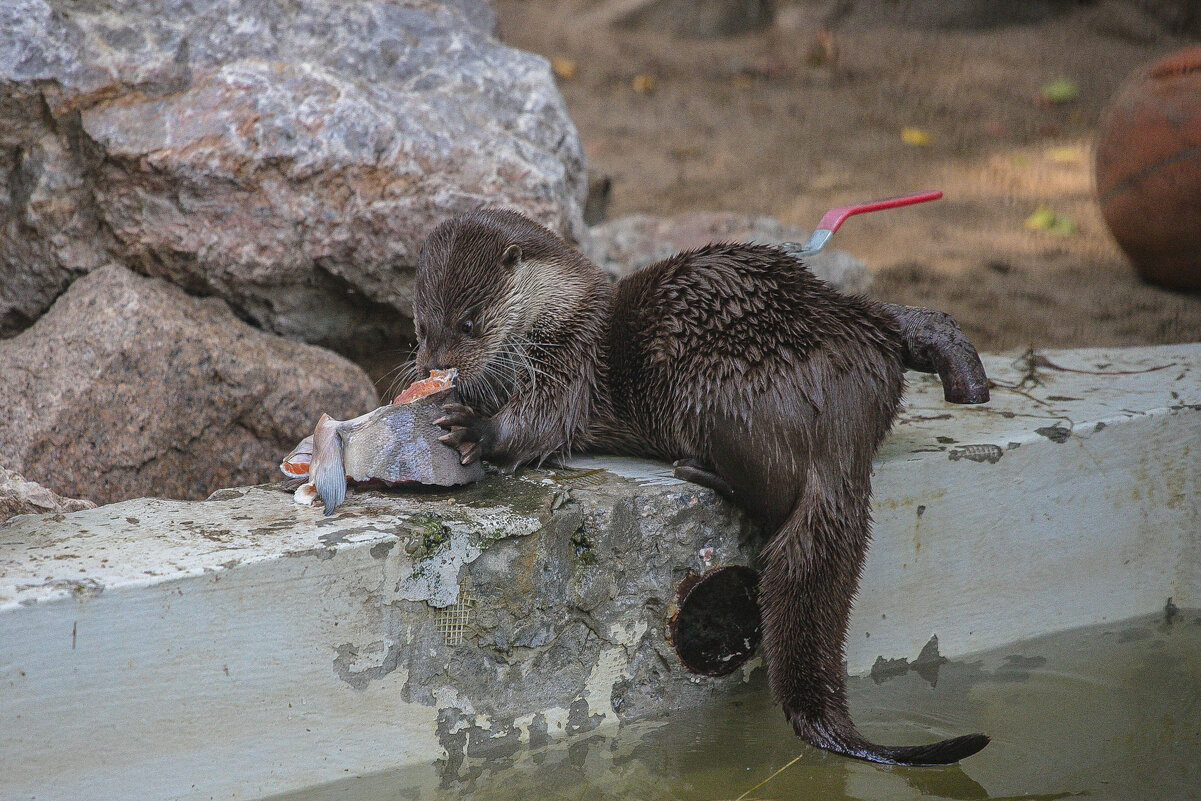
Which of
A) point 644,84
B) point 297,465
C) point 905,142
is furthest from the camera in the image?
point 644,84

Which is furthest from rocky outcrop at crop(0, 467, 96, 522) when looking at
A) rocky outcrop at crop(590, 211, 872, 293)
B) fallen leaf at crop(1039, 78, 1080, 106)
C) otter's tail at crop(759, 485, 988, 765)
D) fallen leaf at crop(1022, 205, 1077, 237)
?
fallen leaf at crop(1039, 78, 1080, 106)

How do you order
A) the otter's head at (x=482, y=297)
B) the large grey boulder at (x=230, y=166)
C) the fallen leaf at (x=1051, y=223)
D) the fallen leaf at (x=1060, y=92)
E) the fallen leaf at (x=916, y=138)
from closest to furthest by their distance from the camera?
1. the otter's head at (x=482, y=297)
2. the large grey boulder at (x=230, y=166)
3. the fallen leaf at (x=1051, y=223)
4. the fallen leaf at (x=916, y=138)
5. the fallen leaf at (x=1060, y=92)

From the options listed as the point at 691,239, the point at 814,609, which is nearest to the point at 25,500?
the point at 814,609

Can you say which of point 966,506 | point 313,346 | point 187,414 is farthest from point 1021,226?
point 187,414

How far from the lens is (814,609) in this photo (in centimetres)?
209

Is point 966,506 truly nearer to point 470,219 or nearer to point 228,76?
point 470,219

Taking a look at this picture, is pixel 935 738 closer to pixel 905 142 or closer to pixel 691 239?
pixel 691 239

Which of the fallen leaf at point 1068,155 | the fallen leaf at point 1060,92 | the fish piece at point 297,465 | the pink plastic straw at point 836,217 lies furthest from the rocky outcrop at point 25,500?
the fallen leaf at point 1060,92

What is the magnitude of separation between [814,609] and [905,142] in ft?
15.1

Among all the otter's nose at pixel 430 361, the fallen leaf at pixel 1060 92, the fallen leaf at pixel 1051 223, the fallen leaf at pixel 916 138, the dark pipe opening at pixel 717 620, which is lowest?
the dark pipe opening at pixel 717 620

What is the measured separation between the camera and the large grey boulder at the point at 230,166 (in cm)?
287

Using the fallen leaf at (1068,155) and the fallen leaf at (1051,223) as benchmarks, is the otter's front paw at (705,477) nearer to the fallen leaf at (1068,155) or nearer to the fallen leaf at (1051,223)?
the fallen leaf at (1051,223)

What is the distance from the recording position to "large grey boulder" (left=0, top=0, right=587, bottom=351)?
287 cm

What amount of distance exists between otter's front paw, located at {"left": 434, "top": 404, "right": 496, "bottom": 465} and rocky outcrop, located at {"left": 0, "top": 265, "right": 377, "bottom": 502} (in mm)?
705
